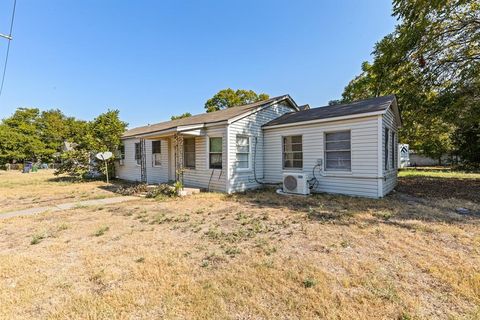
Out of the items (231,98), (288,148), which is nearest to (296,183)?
(288,148)

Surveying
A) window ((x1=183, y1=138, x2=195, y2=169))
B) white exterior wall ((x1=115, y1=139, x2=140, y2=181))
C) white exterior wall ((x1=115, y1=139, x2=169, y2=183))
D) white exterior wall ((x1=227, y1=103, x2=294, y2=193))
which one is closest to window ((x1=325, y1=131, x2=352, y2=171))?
white exterior wall ((x1=227, y1=103, x2=294, y2=193))

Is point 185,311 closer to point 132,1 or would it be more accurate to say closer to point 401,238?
point 401,238

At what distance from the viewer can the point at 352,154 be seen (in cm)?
789

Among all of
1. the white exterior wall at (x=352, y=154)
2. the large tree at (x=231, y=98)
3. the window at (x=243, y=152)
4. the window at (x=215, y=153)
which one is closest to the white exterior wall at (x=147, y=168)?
the window at (x=215, y=153)

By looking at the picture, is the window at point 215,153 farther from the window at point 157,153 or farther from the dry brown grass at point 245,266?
the dry brown grass at point 245,266

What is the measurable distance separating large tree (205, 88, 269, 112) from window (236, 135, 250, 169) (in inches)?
1024

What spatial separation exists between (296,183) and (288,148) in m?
2.01

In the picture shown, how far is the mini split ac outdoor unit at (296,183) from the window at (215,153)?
9.23ft

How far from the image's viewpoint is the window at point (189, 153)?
10719mm

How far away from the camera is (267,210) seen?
248 inches

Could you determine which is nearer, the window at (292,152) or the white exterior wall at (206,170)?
the white exterior wall at (206,170)

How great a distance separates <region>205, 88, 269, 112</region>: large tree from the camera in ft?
115

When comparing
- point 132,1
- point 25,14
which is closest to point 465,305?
point 132,1

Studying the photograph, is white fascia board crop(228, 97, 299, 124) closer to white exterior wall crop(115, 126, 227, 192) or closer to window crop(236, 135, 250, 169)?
white exterior wall crop(115, 126, 227, 192)
